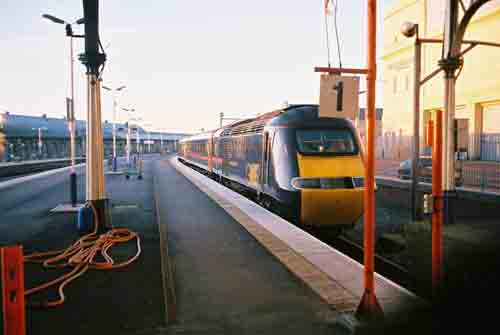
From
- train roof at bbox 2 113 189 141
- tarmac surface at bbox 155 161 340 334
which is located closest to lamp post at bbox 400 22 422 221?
tarmac surface at bbox 155 161 340 334

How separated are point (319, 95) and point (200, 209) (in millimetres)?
9025

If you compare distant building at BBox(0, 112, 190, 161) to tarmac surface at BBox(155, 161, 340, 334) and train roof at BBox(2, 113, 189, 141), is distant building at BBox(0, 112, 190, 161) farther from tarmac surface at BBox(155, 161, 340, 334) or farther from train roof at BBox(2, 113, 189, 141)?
tarmac surface at BBox(155, 161, 340, 334)

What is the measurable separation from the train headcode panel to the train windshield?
17.9ft

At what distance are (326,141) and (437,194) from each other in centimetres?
533

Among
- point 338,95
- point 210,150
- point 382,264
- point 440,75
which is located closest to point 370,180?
point 338,95

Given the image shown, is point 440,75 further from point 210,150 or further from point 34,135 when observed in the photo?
point 34,135

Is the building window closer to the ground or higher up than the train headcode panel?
higher up

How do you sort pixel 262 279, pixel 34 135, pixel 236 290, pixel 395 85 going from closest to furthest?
pixel 236 290 < pixel 262 279 < pixel 395 85 < pixel 34 135

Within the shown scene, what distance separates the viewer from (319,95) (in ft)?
16.5

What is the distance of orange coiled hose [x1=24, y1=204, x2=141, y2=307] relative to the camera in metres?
6.22

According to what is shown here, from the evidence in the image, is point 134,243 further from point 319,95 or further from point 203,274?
point 319,95

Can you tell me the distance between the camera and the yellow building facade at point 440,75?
29.8 m

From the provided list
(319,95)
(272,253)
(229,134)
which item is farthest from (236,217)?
(229,134)

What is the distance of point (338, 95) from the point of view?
16.6 feet
